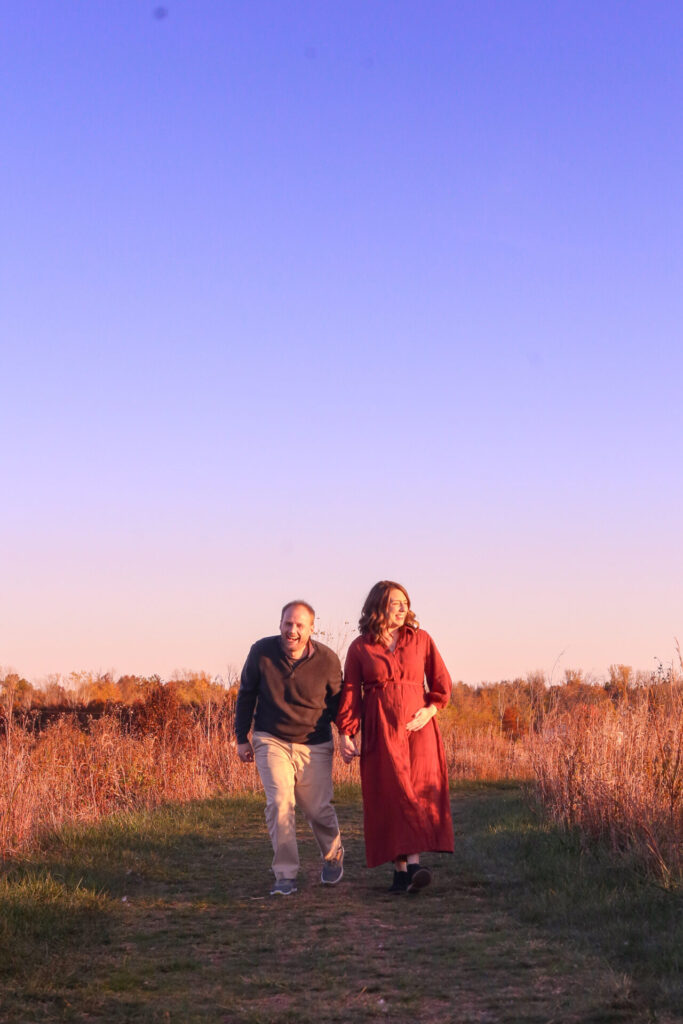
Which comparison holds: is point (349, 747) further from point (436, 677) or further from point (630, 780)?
point (630, 780)

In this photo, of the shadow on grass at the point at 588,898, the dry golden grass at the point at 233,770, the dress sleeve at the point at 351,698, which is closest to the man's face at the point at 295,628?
the dress sleeve at the point at 351,698

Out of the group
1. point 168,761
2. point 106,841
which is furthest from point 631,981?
point 168,761

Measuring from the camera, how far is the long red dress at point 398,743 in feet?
23.4

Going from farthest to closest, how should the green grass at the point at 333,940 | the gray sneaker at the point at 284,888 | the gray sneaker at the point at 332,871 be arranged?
the gray sneaker at the point at 332,871 < the gray sneaker at the point at 284,888 < the green grass at the point at 333,940

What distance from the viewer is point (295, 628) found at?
7.28 metres

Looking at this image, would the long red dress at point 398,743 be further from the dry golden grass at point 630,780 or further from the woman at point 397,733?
the dry golden grass at point 630,780

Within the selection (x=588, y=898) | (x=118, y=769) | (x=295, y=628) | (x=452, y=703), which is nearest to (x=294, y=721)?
(x=295, y=628)

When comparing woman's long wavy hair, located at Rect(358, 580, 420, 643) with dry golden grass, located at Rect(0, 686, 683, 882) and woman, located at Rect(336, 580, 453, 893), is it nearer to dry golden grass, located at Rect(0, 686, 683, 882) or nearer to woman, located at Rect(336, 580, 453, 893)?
woman, located at Rect(336, 580, 453, 893)

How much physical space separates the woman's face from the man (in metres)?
0.57

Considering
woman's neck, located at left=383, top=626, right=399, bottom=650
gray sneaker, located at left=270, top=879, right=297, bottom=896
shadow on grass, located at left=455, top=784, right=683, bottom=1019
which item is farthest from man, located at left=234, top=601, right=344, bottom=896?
shadow on grass, located at left=455, top=784, right=683, bottom=1019

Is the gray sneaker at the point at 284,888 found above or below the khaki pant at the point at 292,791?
below

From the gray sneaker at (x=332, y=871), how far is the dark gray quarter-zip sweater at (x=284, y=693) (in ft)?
2.74

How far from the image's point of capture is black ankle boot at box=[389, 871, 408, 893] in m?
7.18

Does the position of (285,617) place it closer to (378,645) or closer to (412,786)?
(378,645)
